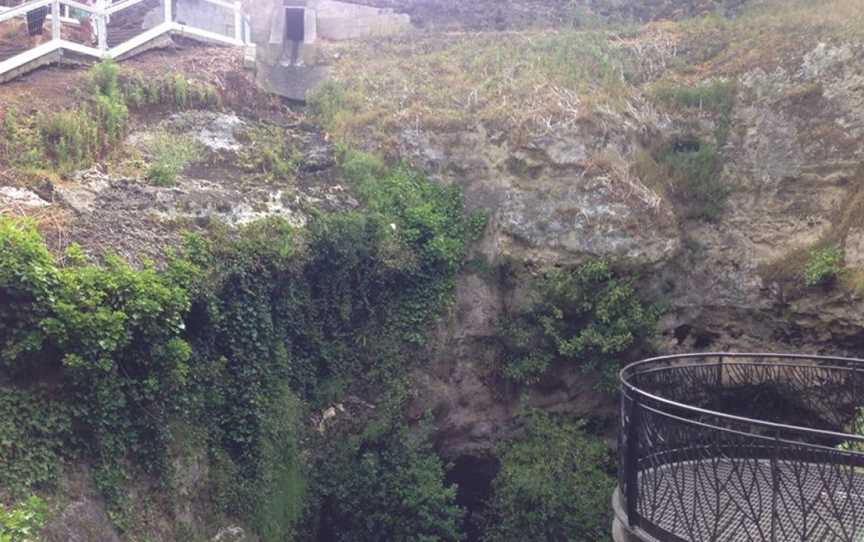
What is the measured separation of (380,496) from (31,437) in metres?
4.34

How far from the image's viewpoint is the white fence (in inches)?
407

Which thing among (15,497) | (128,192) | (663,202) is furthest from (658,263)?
(15,497)

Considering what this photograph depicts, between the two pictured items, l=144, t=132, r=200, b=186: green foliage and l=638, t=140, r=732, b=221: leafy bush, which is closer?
l=144, t=132, r=200, b=186: green foliage

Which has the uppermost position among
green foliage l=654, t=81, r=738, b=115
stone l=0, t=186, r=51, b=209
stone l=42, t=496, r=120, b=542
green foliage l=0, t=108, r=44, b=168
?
green foliage l=654, t=81, r=738, b=115

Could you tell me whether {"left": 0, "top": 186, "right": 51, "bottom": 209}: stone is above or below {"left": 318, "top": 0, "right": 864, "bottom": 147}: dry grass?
below

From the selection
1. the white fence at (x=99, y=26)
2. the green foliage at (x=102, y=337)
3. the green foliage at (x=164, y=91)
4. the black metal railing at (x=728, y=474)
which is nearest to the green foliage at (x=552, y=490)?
the black metal railing at (x=728, y=474)

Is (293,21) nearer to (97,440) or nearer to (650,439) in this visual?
(97,440)

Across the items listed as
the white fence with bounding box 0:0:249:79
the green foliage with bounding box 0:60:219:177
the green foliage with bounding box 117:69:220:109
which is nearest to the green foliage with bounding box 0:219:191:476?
the green foliage with bounding box 0:60:219:177

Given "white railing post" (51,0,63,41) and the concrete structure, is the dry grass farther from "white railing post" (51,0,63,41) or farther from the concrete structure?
"white railing post" (51,0,63,41)

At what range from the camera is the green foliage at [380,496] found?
9289 millimetres

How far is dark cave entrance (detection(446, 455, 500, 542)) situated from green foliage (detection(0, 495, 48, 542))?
621cm

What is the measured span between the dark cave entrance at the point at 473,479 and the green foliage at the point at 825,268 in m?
4.93

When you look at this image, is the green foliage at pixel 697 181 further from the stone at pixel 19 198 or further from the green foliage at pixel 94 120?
the stone at pixel 19 198

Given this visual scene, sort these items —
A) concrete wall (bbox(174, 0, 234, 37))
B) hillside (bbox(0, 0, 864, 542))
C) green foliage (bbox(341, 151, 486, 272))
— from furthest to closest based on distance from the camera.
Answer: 1. concrete wall (bbox(174, 0, 234, 37))
2. green foliage (bbox(341, 151, 486, 272))
3. hillside (bbox(0, 0, 864, 542))
